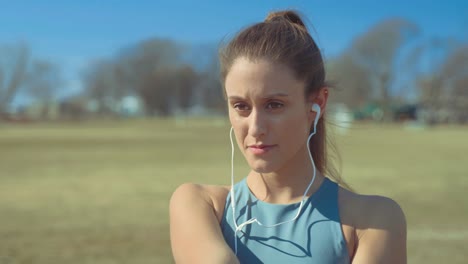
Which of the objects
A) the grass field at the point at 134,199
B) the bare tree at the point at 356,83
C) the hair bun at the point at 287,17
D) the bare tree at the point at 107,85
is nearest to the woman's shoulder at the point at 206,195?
the hair bun at the point at 287,17

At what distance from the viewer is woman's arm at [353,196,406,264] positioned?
1.56 meters

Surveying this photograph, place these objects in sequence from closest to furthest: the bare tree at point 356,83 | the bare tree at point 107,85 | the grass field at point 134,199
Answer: the grass field at point 134,199
the bare tree at point 356,83
the bare tree at point 107,85

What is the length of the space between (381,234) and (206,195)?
1.74ft

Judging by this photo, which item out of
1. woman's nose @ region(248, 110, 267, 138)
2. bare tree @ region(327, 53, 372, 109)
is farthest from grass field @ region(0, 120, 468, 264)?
bare tree @ region(327, 53, 372, 109)

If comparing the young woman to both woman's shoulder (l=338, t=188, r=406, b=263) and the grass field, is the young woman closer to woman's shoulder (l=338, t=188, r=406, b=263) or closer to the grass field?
woman's shoulder (l=338, t=188, r=406, b=263)

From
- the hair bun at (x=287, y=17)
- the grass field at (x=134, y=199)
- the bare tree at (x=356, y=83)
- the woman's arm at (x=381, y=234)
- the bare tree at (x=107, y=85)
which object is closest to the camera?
the woman's arm at (x=381, y=234)

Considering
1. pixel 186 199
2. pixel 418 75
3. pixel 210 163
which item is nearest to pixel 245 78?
pixel 186 199

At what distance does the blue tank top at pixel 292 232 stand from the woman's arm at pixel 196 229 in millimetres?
75

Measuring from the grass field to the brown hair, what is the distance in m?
0.69

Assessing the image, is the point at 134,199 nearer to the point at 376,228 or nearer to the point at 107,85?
the point at 376,228

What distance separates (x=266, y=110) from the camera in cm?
164

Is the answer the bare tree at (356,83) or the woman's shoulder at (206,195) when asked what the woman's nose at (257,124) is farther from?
the bare tree at (356,83)

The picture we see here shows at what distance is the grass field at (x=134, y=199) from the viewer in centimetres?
766

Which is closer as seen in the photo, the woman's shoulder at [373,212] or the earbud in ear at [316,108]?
the woman's shoulder at [373,212]
